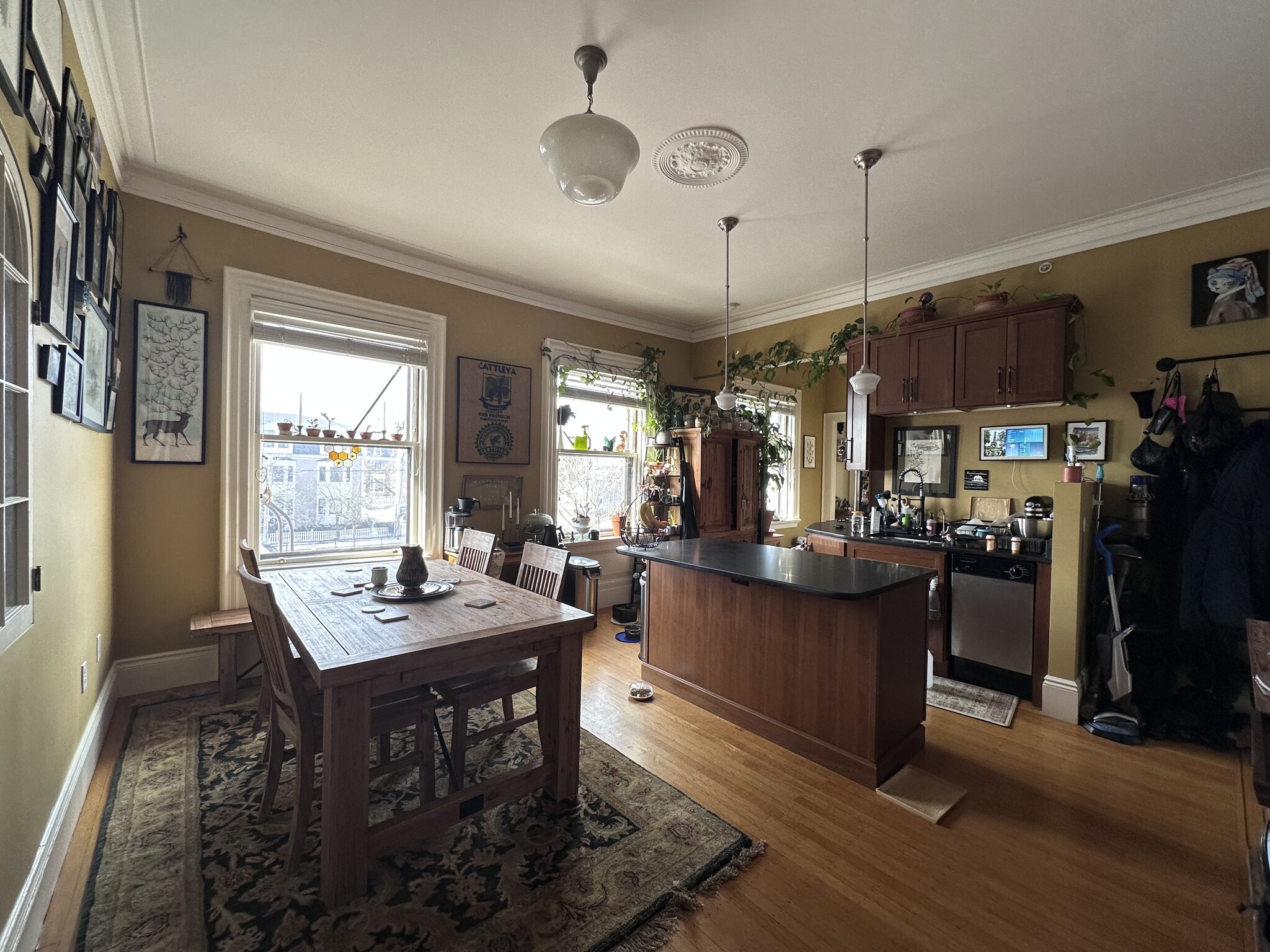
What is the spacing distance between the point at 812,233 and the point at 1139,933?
336 centimetres

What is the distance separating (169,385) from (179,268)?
0.65 metres

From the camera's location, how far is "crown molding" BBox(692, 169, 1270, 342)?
2695mm

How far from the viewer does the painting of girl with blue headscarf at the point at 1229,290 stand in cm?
268

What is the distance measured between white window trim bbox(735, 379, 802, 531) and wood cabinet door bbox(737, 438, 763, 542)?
35.3 inches

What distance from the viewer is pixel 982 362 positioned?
3416mm

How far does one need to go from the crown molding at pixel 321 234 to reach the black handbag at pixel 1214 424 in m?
4.06

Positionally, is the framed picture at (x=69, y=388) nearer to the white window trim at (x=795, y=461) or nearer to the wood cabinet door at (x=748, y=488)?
the wood cabinet door at (x=748, y=488)

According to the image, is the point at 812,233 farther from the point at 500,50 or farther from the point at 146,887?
the point at 146,887

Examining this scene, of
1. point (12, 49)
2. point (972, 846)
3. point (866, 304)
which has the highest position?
point (12, 49)

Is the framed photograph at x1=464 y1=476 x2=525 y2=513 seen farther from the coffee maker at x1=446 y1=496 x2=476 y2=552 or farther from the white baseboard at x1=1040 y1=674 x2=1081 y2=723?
the white baseboard at x1=1040 y1=674 x2=1081 y2=723

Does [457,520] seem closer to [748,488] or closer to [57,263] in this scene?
[57,263]

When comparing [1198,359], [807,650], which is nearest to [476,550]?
[807,650]

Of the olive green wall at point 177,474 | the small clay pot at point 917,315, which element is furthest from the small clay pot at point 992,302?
the olive green wall at point 177,474

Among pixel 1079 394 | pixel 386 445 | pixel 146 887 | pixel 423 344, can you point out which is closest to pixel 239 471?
pixel 386 445
